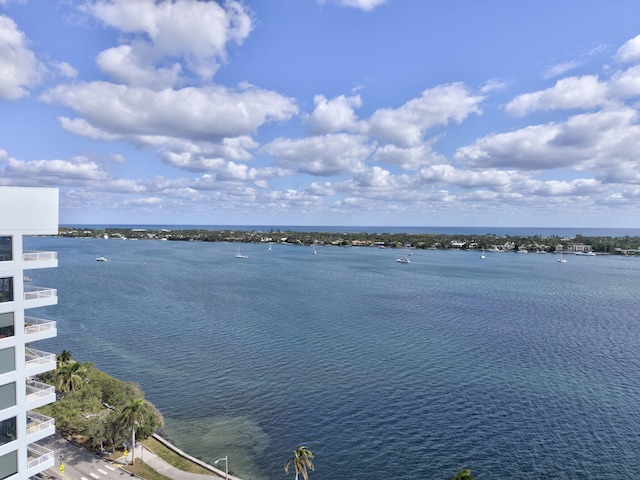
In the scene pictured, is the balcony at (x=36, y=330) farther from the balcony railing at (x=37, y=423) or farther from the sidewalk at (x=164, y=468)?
the sidewalk at (x=164, y=468)

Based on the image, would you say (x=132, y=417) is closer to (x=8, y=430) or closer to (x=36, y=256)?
(x=8, y=430)

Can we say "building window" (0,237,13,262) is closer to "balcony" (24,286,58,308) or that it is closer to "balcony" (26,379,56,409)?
"balcony" (24,286,58,308)

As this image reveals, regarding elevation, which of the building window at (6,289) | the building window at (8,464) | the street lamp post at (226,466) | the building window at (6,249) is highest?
the building window at (6,249)

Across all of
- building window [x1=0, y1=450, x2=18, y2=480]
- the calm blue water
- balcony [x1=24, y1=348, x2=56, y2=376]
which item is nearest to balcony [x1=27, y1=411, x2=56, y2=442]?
building window [x1=0, y1=450, x2=18, y2=480]

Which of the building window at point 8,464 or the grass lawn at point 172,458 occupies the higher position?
the building window at point 8,464

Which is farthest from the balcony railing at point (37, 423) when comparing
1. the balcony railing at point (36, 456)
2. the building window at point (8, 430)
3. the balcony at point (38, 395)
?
the balcony railing at point (36, 456)

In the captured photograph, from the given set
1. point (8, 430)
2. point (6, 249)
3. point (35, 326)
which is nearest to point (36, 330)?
point (35, 326)
